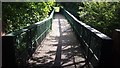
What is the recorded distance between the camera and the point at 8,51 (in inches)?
195

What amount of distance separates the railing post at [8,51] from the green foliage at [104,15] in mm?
7320

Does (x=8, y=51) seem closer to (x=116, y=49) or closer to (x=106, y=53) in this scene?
(x=106, y=53)

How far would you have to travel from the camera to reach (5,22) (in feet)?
31.0

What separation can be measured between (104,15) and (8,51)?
28.7ft

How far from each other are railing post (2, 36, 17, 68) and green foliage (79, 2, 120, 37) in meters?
7.32

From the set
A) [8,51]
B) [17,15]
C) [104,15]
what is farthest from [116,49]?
[104,15]

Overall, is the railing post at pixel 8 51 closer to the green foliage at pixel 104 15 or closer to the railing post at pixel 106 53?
the railing post at pixel 106 53

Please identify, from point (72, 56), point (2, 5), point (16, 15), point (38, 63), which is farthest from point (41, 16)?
point (38, 63)

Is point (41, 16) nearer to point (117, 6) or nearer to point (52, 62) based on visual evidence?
point (117, 6)

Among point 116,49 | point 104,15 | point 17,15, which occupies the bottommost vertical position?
point 104,15

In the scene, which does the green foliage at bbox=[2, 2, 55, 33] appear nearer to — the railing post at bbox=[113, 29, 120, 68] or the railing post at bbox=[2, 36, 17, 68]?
the railing post at bbox=[2, 36, 17, 68]

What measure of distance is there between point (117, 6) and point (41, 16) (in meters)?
5.67

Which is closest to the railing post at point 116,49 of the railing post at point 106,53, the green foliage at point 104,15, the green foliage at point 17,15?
the railing post at point 106,53

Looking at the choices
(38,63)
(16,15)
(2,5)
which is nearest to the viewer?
(38,63)
